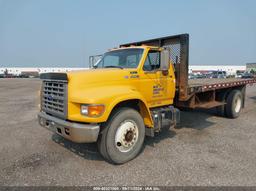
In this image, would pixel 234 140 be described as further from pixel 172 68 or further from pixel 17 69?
pixel 17 69

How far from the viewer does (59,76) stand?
3592 mm

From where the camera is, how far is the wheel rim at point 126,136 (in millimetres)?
3711

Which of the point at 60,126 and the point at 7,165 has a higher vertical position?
the point at 60,126

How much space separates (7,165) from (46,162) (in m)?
0.72

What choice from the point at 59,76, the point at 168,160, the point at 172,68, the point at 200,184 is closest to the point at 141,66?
the point at 172,68

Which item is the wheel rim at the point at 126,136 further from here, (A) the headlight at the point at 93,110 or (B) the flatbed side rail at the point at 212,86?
(B) the flatbed side rail at the point at 212,86

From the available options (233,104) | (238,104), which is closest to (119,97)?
(233,104)

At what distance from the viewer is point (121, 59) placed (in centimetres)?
468

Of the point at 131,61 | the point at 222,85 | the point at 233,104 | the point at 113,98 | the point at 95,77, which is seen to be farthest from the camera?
the point at 233,104

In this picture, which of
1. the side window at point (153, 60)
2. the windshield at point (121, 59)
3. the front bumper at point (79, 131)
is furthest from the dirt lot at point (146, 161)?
the windshield at point (121, 59)

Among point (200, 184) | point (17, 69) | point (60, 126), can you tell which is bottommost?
point (200, 184)

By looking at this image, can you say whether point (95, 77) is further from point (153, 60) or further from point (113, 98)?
point (153, 60)

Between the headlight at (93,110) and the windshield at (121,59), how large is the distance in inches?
58.1

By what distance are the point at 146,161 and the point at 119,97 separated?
1451 millimetres
